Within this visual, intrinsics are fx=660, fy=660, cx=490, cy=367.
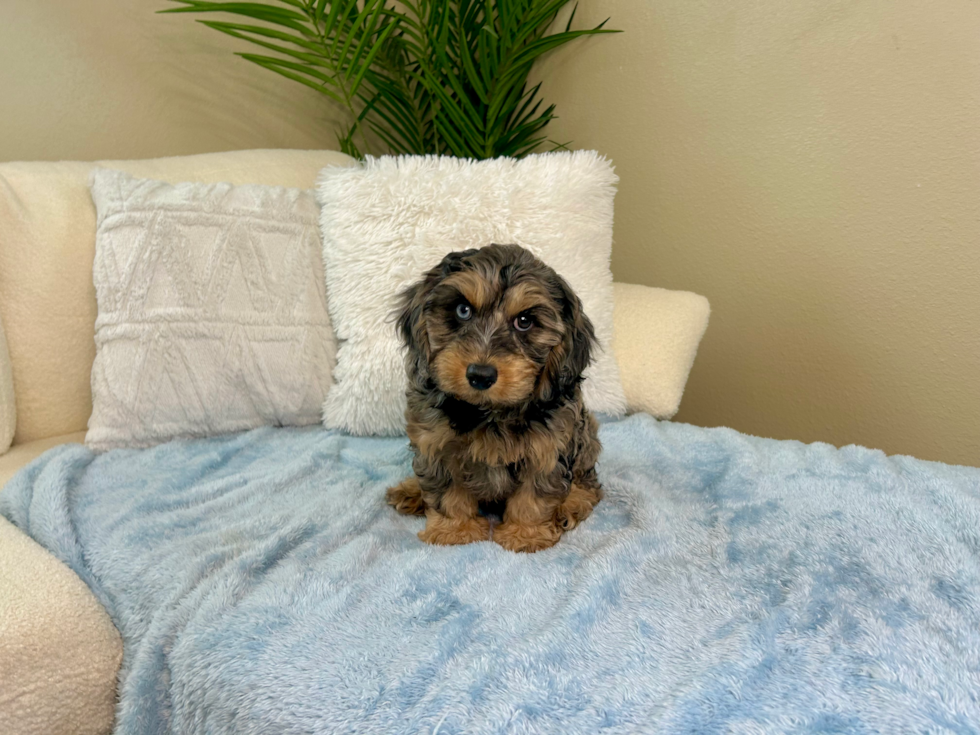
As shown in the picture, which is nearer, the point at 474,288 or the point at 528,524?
the point at 474,288

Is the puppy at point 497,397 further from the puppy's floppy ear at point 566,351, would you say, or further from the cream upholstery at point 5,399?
the cream upholstery at point 5,399

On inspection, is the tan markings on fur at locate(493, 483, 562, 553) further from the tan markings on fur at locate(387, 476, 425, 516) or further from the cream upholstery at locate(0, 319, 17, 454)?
the cream upholstery at locate(0, 319, 17, 454)

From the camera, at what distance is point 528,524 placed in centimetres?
187

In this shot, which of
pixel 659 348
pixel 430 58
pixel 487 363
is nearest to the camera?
pixel 487 363

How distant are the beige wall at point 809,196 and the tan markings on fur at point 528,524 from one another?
5.79ft

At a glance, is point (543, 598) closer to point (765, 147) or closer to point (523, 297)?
point (523, 297)

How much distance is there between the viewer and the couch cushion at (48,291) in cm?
237

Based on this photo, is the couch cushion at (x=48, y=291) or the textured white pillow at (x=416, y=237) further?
the textured white pillow at (x=416, y=237)

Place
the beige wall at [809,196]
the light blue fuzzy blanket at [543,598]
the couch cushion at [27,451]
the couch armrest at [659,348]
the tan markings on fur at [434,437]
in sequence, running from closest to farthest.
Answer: the light blue fuzzy blanket at [543,598]
the tan markings on fur at [434,437]
the couch cushion at [27,451]
the beige wall at [809,196]
the couch armrest at [659,348]

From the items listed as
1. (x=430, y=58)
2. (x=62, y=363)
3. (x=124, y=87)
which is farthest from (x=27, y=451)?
(x=430, y=58)

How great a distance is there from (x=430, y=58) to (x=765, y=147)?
5.87 ft

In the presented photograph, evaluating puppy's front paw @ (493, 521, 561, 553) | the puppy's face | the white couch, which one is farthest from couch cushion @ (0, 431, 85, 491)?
puppy's front paw @ (493, 521, 561, 553)

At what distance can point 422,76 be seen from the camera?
3604 mm

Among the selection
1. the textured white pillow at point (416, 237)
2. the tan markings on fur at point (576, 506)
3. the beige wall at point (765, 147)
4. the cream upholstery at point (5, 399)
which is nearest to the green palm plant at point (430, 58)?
the beige wall at point (765, 147)
